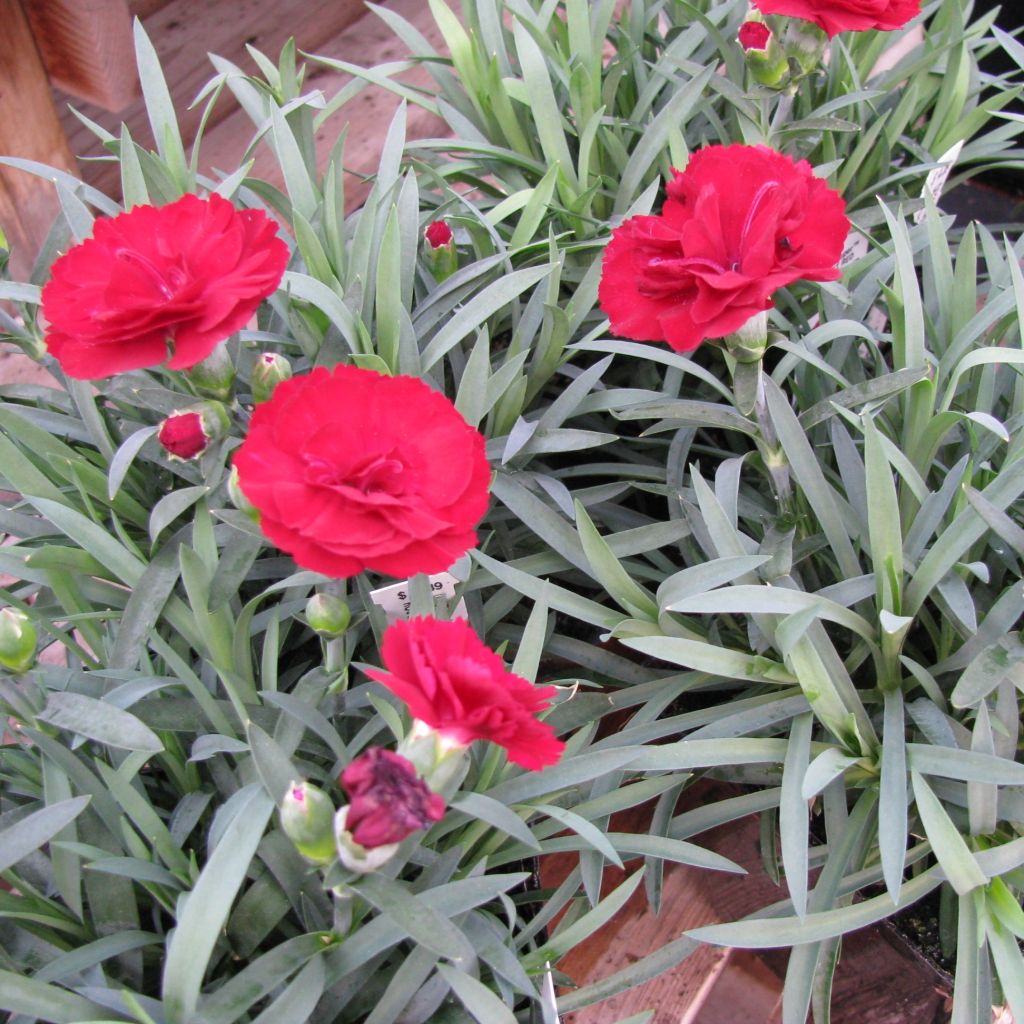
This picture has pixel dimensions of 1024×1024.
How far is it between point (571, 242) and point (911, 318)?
329 millimetres

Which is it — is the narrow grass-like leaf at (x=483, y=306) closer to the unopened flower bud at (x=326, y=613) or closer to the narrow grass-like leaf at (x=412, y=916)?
Answer: the unopened flower bud at (x=326, y=613)

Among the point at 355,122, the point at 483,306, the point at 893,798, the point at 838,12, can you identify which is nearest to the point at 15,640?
the point at 483,306

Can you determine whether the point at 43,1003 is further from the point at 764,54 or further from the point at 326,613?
the point at 764,54

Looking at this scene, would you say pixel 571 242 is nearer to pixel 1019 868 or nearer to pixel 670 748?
pixel 670 748

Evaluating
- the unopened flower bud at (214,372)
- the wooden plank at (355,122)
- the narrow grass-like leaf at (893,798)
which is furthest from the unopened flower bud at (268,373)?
the wooden plank at (355,122)

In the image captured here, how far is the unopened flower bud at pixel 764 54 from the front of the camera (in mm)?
877

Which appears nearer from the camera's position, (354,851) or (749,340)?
(354,851)

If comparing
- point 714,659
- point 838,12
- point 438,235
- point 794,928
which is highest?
point 838,12

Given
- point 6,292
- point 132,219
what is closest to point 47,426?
point 6,292

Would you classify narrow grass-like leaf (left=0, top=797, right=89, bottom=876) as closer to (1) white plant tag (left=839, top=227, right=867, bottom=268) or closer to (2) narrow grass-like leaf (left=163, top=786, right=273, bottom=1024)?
(2) narrow grass-like leaf (left=163, top=786, right=273, bottom=1024)

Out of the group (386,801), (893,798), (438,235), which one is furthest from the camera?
(438,235)

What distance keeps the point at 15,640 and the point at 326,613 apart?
0.18 metres

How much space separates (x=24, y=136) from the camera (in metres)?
1.38

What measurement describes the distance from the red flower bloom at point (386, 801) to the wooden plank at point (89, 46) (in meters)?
1.24
